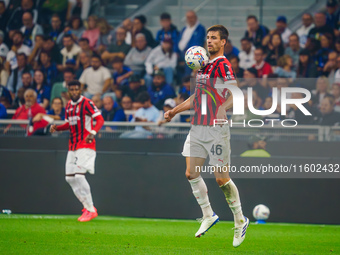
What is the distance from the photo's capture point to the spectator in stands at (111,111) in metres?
12.2

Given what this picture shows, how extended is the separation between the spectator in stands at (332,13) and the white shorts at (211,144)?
7417 millimetres

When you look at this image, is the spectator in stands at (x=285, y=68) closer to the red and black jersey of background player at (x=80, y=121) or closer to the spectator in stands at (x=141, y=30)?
the spectator in stands at (x=141, y=30)

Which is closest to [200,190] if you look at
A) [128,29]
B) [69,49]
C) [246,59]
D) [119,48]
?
[246,59]

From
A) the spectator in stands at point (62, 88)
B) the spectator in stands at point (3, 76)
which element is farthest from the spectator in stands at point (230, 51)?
the spectator in stands at point (3, 76)

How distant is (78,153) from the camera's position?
10.0 meters

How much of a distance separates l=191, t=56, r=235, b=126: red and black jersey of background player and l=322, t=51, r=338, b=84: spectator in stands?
20.7 feet

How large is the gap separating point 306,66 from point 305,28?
1131 millimetres

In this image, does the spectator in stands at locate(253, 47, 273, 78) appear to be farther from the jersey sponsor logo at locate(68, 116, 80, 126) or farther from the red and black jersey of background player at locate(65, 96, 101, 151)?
the jersey sponsor logo at locate(68, 116, 80, 126)

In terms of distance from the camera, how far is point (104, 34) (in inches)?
587

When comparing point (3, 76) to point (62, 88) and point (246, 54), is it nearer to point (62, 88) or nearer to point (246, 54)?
point (62, 88)

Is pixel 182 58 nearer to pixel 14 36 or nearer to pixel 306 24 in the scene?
pixel 306 24

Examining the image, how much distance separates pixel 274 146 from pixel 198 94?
4258mm

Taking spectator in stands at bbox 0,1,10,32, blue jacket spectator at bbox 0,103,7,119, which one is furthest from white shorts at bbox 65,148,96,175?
spectator in stands at bbox 0,1,10,32

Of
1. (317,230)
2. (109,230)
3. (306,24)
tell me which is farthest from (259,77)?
(109,230)
